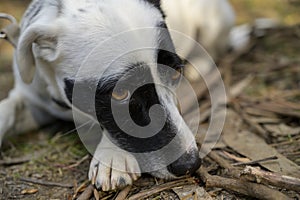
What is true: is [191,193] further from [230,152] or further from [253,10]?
[253,10]

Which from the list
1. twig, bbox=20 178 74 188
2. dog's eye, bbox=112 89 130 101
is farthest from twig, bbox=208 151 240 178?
twig, bbox=20 178 74 188

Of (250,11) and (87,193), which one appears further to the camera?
(250,11)

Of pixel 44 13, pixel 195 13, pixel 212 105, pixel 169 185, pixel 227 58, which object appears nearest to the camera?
pixel 169 185

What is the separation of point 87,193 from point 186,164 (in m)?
0.50

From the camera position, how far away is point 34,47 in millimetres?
2520

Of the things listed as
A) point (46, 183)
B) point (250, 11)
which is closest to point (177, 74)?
point (46, 183)

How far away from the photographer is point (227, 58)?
3.96 metres

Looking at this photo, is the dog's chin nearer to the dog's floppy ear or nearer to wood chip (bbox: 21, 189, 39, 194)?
wood chip (bbox: 21, 189, 39, 194)

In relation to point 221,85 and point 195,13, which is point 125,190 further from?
point 195,13

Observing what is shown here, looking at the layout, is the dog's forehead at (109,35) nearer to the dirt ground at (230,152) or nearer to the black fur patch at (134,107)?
the black fur patch at (134,107)

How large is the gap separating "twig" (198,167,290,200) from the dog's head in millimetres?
87

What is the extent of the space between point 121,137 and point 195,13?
1.57 meters

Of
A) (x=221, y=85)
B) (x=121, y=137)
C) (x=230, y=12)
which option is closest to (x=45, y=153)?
(x=121, y=137)

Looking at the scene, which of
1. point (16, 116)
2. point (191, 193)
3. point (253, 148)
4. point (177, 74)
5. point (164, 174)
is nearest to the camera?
point (191, 193)
